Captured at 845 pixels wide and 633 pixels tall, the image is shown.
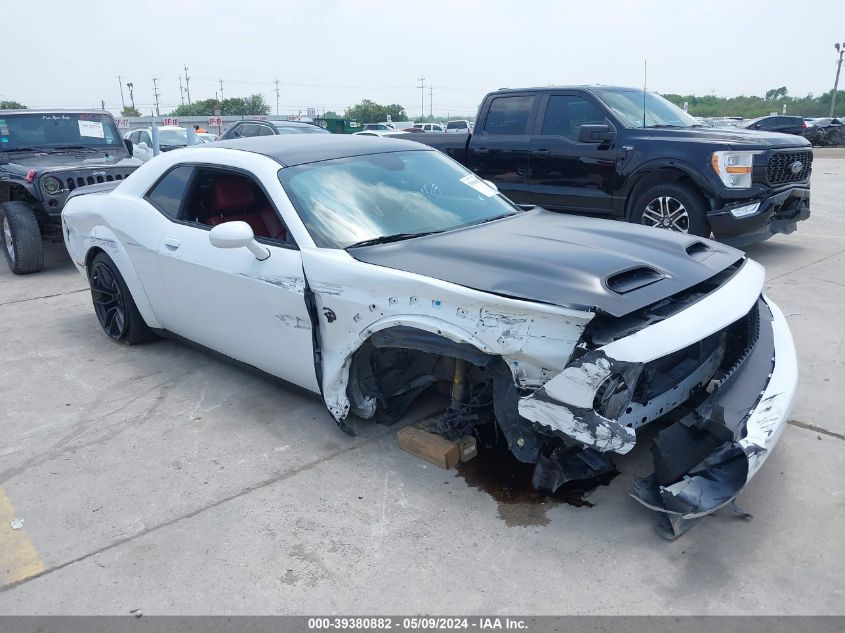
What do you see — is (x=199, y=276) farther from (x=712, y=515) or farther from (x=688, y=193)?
(x=688, y=193)

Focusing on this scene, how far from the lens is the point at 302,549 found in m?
2.76

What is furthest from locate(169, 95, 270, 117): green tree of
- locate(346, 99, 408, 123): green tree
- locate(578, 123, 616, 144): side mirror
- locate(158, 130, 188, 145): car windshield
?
locate(578, 123, 616, 144): side mirror

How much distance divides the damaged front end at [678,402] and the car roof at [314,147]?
2055 mm

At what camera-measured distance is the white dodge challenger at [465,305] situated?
2596mm

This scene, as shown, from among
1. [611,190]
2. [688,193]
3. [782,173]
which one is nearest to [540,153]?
[611,190]

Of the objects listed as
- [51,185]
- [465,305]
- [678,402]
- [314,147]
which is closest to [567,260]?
[465,305]

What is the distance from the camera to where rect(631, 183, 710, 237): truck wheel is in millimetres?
6707

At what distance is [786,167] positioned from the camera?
6875 mm

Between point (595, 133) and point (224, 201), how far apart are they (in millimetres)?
4286

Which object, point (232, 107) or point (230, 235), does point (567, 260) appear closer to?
point (230, 235)

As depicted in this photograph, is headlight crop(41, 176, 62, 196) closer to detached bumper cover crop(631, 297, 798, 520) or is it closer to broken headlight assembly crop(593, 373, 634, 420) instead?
broken headlight assembly crop(593, 373, 634, 420)

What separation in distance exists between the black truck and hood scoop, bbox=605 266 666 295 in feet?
13.5

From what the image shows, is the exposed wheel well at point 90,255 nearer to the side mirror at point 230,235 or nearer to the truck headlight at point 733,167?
the side mirror at point 230,235

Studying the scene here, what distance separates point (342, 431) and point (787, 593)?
218 centimetres
